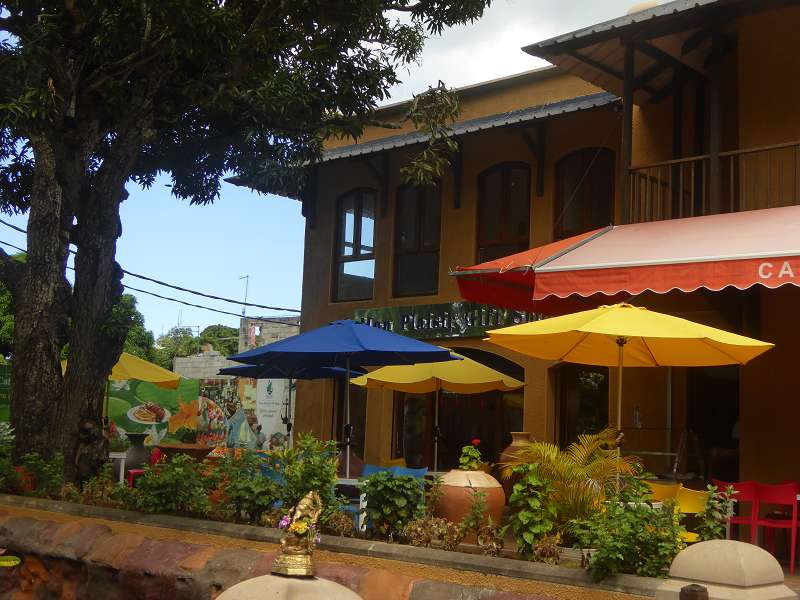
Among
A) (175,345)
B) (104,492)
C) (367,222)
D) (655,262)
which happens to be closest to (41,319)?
(104,492)

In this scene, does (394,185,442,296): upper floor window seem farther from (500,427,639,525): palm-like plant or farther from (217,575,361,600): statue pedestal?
(217,575,361,600): statue pedestal

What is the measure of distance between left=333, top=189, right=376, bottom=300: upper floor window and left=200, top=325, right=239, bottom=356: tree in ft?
95.0

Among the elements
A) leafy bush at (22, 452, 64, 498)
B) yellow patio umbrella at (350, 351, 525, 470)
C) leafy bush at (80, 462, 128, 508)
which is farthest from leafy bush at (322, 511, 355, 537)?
yellow patio umbrella at (350, 351, 525, 470)

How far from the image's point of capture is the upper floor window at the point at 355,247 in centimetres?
1797

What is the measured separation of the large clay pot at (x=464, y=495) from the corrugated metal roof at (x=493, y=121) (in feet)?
26.0

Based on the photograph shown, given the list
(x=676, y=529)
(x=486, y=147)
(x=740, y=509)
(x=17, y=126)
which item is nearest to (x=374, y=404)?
(x=486, y=147)

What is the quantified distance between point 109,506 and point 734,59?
8.72 meters

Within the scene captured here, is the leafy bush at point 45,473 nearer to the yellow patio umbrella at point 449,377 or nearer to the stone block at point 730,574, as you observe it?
the yellow patio umbrella at point 449,377

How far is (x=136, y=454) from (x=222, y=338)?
35.9m

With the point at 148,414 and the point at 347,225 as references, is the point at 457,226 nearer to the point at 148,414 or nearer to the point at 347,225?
the point at 347,225

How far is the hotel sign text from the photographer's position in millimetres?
15562

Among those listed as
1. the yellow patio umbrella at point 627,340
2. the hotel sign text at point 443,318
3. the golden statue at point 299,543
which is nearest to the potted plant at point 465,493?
the yellow patio umbrella at point 627,340

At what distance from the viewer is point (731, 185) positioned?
34.2ft

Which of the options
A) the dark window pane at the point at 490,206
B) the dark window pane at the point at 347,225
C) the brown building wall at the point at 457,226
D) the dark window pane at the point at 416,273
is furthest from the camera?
the dark window pane at the point at 347,225
